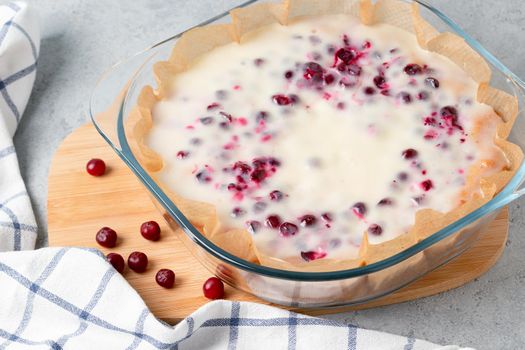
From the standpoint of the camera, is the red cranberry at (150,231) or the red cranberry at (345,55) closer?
the red cranberry at (150,231)

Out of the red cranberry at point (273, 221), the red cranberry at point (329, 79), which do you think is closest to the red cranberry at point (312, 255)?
the red cranberry at point (273, 221)

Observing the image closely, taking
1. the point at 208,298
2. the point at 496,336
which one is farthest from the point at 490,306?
the point at 208,298

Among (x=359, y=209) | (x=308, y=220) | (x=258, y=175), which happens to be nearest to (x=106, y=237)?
(x=258, y=175)

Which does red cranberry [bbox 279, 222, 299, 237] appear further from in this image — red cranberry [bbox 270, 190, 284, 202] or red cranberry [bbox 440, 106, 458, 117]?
red cranberry [bbox 440, 106, 458, 117]

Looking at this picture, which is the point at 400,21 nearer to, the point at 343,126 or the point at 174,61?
the point at 343,126

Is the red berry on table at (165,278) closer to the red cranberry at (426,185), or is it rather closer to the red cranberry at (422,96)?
the red cranberry at (426,185)

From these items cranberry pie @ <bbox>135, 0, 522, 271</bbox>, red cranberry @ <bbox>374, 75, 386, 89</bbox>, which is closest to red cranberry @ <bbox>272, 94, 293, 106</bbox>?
cranberry pie @ <bbox>135, 0, 522, 271</bbox>

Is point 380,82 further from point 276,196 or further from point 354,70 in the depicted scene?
point 276,196
